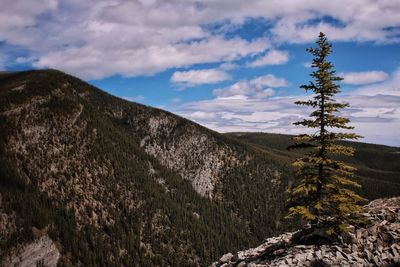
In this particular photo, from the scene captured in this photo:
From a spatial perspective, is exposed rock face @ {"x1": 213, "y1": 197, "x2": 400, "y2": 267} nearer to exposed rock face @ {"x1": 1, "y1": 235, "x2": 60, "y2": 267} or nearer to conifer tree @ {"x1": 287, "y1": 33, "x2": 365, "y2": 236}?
conifer tree @ {"x1": 287, "y1": 33, "x2": 365, "y2": 236}

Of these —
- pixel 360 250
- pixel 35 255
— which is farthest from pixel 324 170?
pixel 35 255

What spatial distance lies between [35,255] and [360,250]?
14675cm

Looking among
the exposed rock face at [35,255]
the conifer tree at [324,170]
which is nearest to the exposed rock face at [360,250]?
the conifer tree at [324,170]

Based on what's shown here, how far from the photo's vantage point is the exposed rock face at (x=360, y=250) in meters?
31.5

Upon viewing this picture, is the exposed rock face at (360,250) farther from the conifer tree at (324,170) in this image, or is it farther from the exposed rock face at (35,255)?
the exposed rock face at (35,255)

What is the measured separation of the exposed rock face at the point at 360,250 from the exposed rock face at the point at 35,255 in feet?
452

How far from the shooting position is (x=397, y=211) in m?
36.1

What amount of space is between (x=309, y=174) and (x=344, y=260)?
24.5ft

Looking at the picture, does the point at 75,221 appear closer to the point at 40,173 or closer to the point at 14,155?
the point at 40,173

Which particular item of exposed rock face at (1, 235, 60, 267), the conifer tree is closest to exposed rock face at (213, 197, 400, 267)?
the conifer tree

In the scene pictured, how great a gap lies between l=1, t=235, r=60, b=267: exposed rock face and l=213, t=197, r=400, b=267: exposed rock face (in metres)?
138

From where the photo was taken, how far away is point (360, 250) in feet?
106

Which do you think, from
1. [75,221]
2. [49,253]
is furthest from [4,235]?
[75,221]

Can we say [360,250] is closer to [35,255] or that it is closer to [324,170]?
[324,170]
